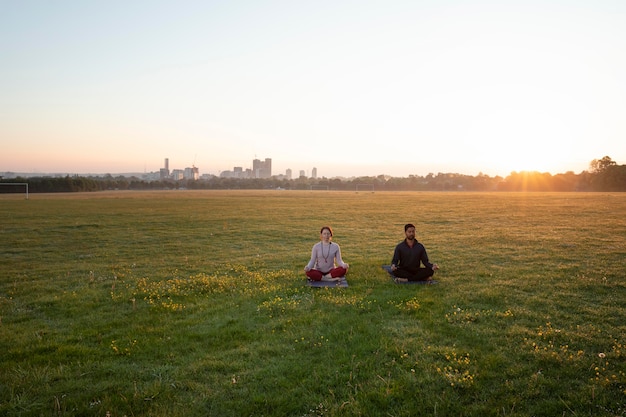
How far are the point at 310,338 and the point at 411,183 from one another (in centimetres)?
15376

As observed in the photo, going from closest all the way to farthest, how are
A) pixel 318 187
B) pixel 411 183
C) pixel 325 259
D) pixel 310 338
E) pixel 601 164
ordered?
pixel 310 338 < pixel 325 259 < pixel 601 164 < pixel 411 183 < pixel 318 187

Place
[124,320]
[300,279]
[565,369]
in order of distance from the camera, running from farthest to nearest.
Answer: [300,279]
[124,320]
[565,369]

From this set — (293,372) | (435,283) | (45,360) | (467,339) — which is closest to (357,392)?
(293,372)

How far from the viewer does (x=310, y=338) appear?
8.16 metres

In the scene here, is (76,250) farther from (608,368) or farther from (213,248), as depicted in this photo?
(608,368)

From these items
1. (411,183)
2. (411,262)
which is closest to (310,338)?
(411,262)

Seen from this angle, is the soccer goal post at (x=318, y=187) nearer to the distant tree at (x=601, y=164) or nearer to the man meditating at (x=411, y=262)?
the distant tree at (x=601, y=164)

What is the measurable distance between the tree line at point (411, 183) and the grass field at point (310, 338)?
11030 centimetres

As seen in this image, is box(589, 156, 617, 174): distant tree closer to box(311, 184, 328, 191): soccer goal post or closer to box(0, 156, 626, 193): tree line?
box(0, 156, 626, 193): tree line

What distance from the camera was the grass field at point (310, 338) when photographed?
19.6 feet

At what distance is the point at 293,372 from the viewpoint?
6816mm

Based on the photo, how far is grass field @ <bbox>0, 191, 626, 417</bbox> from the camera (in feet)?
19.6

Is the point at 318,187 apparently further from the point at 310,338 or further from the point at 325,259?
the point at 310,338

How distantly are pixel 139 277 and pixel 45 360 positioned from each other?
682cm
